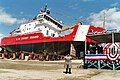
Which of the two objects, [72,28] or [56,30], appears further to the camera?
[56,30]

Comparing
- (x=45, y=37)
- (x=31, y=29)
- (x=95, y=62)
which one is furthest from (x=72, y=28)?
(x=95, y=62)

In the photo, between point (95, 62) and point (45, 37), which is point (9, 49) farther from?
point (95, 62)

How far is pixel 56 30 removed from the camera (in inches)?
2291

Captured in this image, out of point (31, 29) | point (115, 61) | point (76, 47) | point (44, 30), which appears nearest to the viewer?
point (115, 61)

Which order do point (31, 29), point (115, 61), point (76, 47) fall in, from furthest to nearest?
point (31, 29) < point (76, 47) < point (115, 61)

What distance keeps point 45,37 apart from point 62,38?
4.82 m

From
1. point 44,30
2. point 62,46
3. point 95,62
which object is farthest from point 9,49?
point 95,62

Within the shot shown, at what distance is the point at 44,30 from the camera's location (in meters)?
56.7

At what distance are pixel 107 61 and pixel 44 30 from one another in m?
30.6

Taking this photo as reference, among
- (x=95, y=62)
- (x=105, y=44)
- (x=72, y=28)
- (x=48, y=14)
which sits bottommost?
(x=95, y=62)

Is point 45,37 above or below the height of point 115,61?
above

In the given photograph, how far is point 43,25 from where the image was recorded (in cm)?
5700

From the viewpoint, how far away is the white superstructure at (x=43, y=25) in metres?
57.1

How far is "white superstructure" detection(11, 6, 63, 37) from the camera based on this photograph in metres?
57.1
